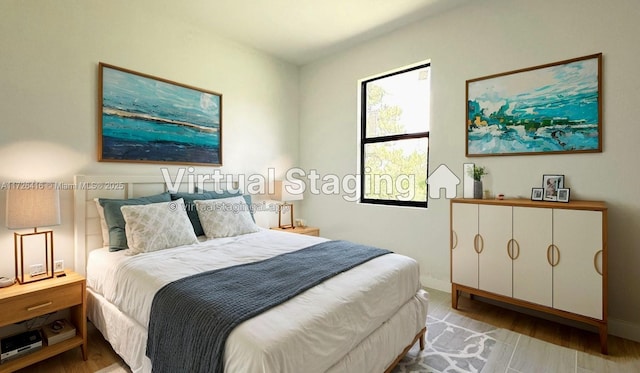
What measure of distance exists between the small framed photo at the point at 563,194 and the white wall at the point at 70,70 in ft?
10.4

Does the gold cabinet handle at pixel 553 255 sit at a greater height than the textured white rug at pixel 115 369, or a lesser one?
greater

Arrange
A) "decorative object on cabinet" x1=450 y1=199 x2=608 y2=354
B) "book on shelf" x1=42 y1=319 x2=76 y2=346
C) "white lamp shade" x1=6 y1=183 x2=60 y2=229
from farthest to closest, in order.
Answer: "decorative object on cabinet" x1=450 y1=199 x2=608 y2=354
"book on shelf" x1=42 y1=319 x2=76 y2=346
"white lamp shade" x1=6 y1=183 x2=60 y2=229

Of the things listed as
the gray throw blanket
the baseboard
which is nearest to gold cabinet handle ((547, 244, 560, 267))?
the baseboard

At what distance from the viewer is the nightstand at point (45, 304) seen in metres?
1.70

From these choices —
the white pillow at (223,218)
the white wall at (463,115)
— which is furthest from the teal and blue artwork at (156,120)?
the white wall at (463,115)

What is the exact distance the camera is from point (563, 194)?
229 cm

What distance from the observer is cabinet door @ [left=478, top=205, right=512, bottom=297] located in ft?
7.84

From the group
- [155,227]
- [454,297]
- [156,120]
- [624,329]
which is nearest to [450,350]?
[454,297]

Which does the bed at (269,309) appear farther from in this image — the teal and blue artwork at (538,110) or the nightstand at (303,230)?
the teal and blue artwork at (538,110)

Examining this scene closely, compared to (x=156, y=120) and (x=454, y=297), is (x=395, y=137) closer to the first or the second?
(x=454, y=297)

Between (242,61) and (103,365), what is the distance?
3.16 meters

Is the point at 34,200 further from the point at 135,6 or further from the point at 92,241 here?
the point at 135,6

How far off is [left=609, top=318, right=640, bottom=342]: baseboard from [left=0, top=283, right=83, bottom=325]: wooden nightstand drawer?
3806 millimetres

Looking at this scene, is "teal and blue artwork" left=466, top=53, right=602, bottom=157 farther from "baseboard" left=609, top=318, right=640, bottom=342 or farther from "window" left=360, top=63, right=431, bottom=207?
"baseboard" left=609, top=318, right=640, bottom=342
